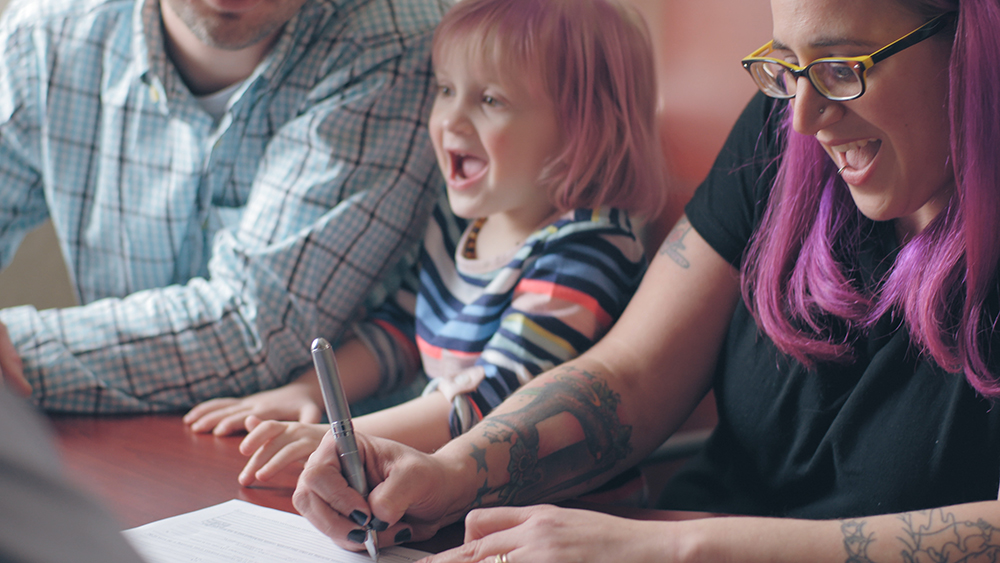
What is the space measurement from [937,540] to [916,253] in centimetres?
29

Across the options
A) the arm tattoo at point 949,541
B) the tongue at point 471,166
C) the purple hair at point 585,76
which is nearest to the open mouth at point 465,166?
the tongue at point 471,166

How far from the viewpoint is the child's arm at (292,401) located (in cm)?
110

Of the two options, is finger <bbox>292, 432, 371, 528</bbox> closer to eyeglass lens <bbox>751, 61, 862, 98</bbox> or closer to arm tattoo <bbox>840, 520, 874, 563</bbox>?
arm tattoo <bbox>840, 520, 874, 563</bbox>

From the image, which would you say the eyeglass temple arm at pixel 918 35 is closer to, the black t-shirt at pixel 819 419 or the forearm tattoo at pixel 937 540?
the black t-shirt at pixel 819 419

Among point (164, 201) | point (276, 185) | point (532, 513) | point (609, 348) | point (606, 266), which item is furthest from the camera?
point (164, 201)

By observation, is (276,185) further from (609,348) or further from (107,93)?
(609,348)

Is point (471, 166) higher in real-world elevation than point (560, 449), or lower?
higher

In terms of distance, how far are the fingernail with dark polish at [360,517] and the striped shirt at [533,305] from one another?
1.18 ft

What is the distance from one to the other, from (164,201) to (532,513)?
40.9 inches

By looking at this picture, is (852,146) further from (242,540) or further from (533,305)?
(242,540)

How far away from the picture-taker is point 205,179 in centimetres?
142

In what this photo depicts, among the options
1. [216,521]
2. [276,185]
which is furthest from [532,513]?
[276,185]

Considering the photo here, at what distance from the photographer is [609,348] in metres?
1.00

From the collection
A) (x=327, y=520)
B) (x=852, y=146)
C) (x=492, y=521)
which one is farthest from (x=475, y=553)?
(x=852, y=146)
